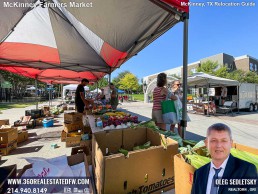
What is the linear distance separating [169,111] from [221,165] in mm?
2446

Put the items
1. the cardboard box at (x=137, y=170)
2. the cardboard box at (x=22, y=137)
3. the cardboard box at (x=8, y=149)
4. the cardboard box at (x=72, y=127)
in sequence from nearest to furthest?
the cardboard box at (x=137, y=170)
the cardboard box at (x=8, y=149)
the cardboard box at (x=22, y=137)
the cardboard box at (x=72, y=127)

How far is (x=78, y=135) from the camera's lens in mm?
5082

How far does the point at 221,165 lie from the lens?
2.97ft

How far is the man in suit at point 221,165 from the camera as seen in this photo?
0.86 meters

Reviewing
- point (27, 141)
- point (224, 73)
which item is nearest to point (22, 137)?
point (27, 141)

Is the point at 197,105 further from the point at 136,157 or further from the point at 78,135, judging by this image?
the point at 136,157

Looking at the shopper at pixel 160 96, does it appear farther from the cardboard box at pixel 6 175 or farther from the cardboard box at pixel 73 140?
the cardboard box at pixel 73 140

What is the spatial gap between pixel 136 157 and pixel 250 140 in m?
6.14

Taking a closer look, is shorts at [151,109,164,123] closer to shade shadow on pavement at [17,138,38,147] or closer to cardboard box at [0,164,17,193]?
cardboard box at [0,164,17,193]

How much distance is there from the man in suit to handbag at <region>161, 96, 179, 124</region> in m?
2.39

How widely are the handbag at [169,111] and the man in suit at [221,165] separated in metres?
2.39

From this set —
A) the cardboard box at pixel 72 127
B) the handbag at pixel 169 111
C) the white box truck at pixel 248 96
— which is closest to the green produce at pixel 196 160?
the handbag at pixel 169 111

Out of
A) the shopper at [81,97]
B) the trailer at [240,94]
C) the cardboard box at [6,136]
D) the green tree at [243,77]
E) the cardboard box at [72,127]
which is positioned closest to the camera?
the cardboard box at [6,136]

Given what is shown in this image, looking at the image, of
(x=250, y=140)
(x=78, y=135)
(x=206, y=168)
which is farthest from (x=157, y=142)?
(x=250, y=140)
